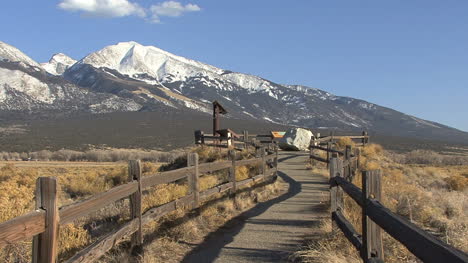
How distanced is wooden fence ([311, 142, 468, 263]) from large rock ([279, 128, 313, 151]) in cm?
2594

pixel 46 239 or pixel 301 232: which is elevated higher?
pixel 46 239

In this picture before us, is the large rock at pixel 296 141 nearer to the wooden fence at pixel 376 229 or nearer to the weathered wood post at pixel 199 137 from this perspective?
the weathered wood post at pixel 199 137

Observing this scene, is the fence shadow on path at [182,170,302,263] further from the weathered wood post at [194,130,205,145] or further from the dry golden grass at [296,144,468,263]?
the weathered wood post at [194,130,205,145]

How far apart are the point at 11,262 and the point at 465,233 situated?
7.05 metres

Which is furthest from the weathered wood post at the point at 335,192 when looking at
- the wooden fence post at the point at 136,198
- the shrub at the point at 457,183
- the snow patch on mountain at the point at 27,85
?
the snow patch on mountain at the point at 27,85

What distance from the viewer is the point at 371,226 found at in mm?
5406

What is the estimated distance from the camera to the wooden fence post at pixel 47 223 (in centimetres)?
420

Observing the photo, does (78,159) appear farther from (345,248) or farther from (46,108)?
(46,108)

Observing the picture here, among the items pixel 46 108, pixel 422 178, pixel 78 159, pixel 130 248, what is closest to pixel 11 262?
pixel 130 248

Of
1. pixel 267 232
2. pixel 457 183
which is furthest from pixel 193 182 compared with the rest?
pixel 457 183

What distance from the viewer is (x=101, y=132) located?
4119 inches

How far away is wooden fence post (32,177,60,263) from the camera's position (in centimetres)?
420

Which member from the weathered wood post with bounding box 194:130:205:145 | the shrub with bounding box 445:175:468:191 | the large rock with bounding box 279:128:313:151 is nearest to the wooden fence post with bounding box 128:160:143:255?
the shrub with bounding box 445:175:468:191

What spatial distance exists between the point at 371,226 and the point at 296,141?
29654mm
